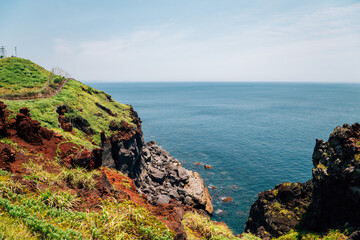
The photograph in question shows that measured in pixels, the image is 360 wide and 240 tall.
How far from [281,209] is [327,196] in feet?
18.6

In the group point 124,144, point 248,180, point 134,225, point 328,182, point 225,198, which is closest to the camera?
point 134,225

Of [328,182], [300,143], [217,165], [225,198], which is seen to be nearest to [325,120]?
[300,143]

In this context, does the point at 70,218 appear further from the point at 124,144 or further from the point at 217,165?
the point at 217,165

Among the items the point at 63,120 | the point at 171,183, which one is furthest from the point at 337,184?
the point at 63,120

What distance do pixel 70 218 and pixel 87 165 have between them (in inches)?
216

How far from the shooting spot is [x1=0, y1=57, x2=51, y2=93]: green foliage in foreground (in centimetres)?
3588

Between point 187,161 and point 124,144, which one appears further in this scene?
point 187,161

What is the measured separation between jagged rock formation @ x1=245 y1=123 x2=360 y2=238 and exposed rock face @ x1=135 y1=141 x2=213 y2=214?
597 inches

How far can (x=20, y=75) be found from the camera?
137ft

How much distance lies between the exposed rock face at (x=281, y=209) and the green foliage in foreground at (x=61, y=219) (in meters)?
18.8

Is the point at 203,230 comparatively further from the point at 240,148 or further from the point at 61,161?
the point at 240,148

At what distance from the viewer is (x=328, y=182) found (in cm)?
2036

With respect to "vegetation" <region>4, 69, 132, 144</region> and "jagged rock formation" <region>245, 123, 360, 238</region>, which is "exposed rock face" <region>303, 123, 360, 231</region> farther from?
"vegetation" <region>4, 69, 132, 144</region>

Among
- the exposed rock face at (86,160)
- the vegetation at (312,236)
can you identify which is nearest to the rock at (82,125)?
the exposed rock face at (86,160)
